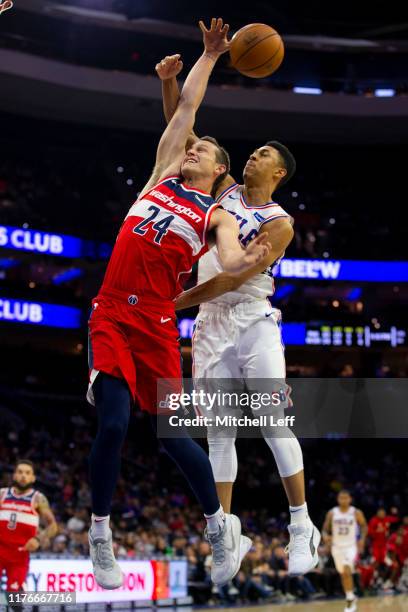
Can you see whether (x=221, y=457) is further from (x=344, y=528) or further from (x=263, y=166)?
(x=344, y=528)

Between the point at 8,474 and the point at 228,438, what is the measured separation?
14.8 metres

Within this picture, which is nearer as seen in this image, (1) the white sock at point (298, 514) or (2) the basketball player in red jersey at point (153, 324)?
(2) the basketball player in red jersey at point (153, 324)

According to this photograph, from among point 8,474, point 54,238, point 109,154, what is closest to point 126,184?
point 109,154

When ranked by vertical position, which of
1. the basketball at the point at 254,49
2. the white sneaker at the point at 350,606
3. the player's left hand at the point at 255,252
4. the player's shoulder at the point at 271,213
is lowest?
the white sneaker at the point at 350,606

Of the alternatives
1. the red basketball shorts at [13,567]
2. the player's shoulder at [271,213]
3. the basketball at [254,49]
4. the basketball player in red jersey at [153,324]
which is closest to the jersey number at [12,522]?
the red basketball shorts at [13,567]

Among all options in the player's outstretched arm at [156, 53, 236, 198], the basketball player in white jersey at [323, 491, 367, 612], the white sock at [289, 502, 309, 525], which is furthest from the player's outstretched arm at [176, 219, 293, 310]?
the basketball player in white jersey at [323, 491, 367, 612]

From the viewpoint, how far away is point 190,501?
24.3 m

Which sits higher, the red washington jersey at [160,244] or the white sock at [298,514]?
the red washington jersey at [160,244]

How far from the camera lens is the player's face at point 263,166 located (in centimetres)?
680

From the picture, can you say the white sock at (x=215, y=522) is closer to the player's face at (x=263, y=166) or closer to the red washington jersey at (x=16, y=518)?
the player's face at (x=263, y=166)

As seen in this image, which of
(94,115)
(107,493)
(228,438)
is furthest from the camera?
(94,115)

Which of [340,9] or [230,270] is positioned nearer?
[230,270]

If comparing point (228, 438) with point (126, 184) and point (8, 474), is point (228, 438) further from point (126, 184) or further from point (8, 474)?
point (126, 184)

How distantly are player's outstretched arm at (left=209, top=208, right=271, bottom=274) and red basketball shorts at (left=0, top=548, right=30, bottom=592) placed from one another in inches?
262
